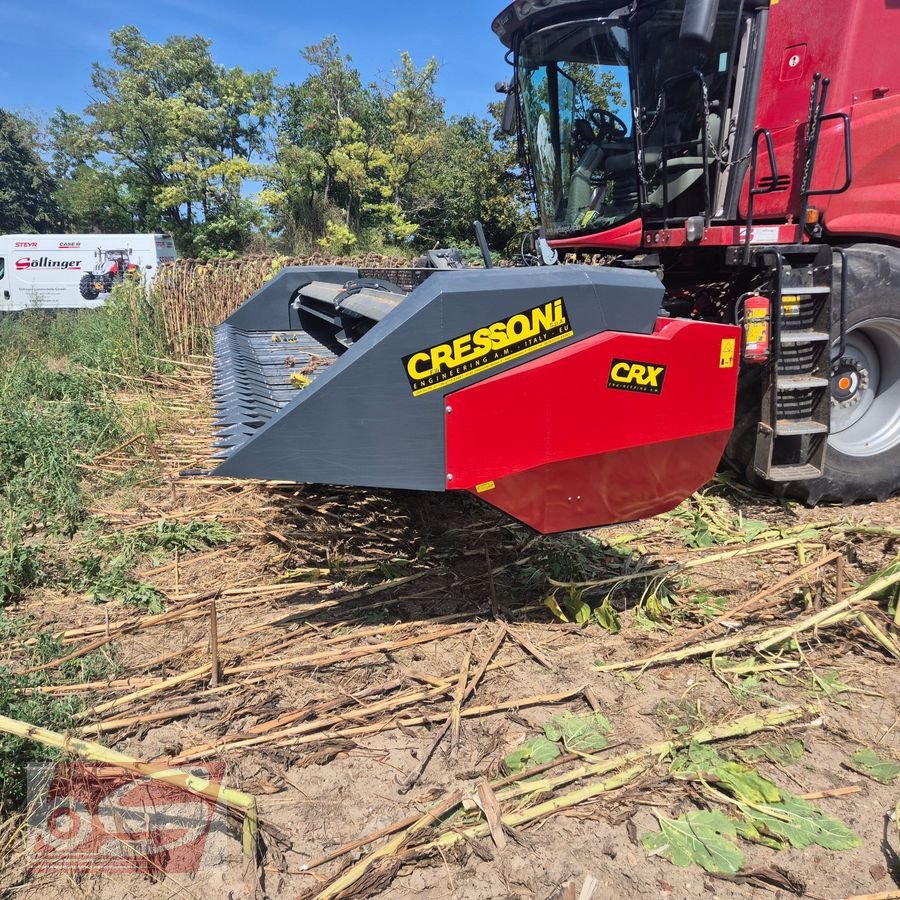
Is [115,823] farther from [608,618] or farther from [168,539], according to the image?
[168,539]

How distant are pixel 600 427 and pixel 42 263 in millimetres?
16519

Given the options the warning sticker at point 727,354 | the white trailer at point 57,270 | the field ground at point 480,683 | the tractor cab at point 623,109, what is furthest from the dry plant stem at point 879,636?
the white trailer at point 57,270

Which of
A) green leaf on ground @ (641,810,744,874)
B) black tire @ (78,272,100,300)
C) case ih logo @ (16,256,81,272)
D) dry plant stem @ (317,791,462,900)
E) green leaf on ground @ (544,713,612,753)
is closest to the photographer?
dry plant stem @ (317,791,462,900)

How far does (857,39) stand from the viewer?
3.81m

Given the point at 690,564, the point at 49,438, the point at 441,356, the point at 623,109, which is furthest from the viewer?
the point at 49,438

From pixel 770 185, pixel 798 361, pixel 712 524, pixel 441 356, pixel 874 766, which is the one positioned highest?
pixel 770 185

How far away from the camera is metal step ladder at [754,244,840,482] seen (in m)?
3.57

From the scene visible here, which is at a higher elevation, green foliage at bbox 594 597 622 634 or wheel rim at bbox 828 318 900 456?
wheel rim at bbox 828 318 900 456

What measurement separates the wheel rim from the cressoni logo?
2565 millimetres

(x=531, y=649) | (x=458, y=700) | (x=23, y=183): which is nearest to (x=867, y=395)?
(x=531, y=649)

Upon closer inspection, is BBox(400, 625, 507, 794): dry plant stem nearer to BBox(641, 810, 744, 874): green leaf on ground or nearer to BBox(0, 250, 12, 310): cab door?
BBox(641, 810, 744, 874): green leaf on ground

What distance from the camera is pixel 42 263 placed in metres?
15.5

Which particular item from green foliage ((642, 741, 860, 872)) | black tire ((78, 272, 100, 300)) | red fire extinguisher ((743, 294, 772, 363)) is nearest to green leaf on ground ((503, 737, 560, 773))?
green foliage ((642, 741, 860, 872))

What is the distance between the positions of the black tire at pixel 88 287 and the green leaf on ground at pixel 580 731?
1618cm
